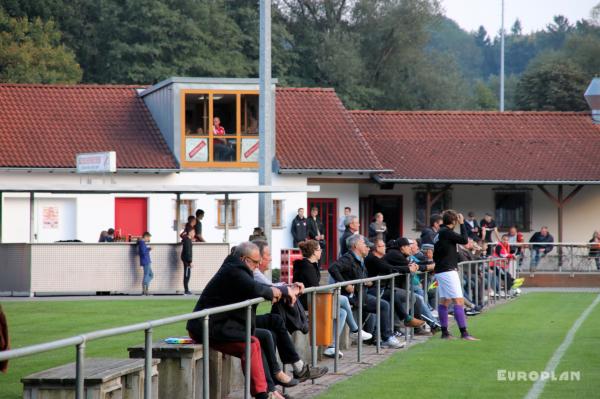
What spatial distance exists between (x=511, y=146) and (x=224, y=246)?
19057mm

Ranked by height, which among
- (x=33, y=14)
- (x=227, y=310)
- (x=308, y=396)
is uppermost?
(x=33, y=14)

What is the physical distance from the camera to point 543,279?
4112 centimetres

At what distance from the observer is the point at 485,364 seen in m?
15.6

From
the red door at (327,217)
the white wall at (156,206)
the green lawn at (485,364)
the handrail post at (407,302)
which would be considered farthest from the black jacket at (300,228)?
the handrail post at (407,302)

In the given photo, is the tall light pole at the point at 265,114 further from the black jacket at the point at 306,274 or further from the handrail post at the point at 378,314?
the black jacket at the point at 306,274

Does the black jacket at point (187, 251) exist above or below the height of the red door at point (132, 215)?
below

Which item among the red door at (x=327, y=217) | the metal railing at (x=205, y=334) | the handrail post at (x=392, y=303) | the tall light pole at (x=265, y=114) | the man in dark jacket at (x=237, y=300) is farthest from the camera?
the red door at (x=327, y=217)

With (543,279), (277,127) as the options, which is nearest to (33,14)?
(277,127)

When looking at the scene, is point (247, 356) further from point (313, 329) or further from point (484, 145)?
point (484, 145)

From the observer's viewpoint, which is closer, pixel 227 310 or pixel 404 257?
pixel 227 310

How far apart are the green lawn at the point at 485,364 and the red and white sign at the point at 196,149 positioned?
21.7 meters

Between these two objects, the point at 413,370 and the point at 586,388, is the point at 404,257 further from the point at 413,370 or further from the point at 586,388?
the point at 586,388

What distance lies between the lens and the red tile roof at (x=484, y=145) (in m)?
47.0

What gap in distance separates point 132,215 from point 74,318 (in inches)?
798
